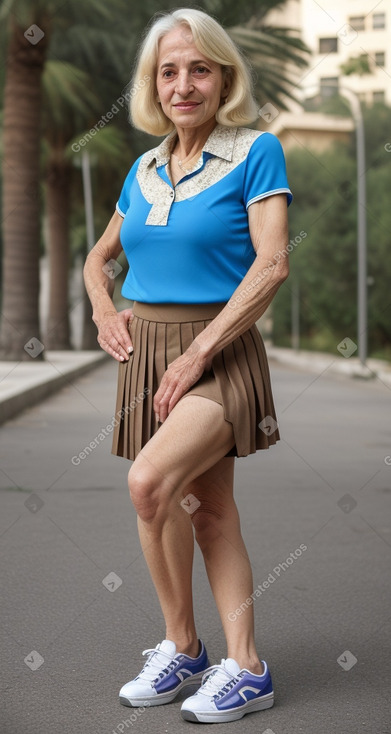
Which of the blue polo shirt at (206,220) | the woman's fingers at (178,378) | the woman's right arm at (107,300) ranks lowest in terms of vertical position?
the woman's fingers at (178,378)

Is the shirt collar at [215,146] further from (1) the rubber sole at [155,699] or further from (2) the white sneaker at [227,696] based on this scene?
(1) the rubber sole at [155,699]

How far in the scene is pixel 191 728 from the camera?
309 centimetres

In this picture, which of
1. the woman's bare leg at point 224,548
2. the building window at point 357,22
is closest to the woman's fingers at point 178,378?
the woman's bare leg at point 224,548

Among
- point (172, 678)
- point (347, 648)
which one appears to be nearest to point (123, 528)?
point (347, 648)

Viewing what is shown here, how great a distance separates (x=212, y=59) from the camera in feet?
10.5

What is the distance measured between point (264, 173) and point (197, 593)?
222 centimetres

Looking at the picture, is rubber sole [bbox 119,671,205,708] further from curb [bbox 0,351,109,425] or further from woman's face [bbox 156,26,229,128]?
curb [bbox 0,351,109,425]

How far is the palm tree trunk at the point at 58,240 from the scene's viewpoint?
1227 inches

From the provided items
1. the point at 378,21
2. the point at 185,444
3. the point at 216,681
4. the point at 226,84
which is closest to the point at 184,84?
the point at 226,84

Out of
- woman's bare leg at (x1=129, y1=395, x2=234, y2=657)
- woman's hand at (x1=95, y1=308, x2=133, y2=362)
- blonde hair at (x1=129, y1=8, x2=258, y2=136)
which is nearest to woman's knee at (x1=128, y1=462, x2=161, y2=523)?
woman's bare leg at (x1=129, y1=395, x2=234, y2=657)

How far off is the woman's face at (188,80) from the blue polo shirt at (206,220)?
85 mm

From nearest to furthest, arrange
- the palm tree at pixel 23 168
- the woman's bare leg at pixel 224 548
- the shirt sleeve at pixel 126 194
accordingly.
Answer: the woman's bare leg at pixel 224 548, the shirt sleeve at pixel 126 194, the palm tree at pixel 23 168

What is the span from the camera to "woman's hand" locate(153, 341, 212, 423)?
3.08 metres

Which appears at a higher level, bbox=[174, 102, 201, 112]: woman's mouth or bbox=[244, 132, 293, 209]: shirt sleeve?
bbox=[174, 102, 201, 112]: woman's mouth
